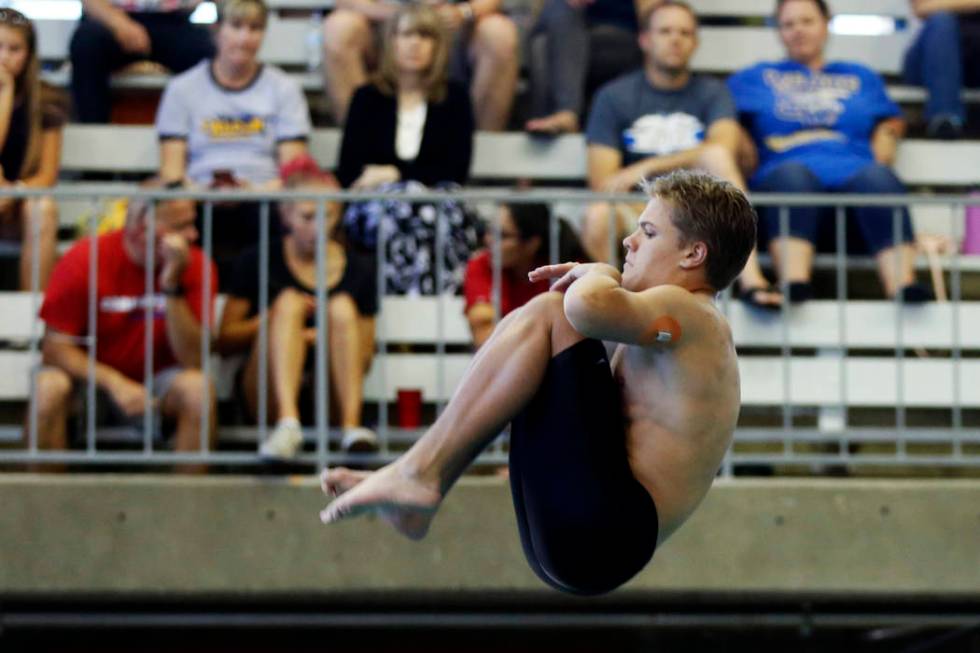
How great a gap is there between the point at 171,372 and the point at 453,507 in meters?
0.97

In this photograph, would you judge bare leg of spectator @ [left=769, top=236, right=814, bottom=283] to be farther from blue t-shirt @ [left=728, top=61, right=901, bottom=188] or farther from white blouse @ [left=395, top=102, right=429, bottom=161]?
white blouse @ [left=395, top=102, right=429, bottom=161]

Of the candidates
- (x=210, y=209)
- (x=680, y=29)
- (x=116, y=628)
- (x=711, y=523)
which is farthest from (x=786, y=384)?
(x=116, y=628)

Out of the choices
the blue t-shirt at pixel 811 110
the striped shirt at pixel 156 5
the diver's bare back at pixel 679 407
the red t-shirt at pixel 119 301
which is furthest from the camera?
the striped shirt at pixel 156 5

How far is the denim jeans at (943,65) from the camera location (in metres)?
6.64

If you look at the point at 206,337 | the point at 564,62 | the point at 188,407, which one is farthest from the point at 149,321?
the point at 564,62

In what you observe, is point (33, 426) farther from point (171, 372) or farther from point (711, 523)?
point (711, 523)

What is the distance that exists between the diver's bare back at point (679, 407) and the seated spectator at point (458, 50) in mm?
2984

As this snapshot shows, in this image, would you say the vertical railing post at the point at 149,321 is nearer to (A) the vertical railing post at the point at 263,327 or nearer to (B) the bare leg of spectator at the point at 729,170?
(A) the vertical railing post at the point at 263,327

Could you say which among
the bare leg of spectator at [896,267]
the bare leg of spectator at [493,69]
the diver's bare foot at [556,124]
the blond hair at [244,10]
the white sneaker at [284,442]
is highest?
the blond hair at [244,10]

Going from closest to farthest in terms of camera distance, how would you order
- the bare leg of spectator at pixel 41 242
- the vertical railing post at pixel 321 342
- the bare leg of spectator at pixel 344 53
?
1. the vertical railing post at pixel 321 342
2. the bare leg of spectator at pixel 41 242
3. the bare leg of spectator at pixel 344 53

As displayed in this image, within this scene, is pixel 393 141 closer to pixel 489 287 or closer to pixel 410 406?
pixel 489 287

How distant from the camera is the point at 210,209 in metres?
5.42

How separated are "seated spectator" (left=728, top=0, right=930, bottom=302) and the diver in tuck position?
222 cm

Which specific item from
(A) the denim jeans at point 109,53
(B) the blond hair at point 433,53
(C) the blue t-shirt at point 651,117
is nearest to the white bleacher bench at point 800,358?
(C) the blue t-shirt at point 651,117
